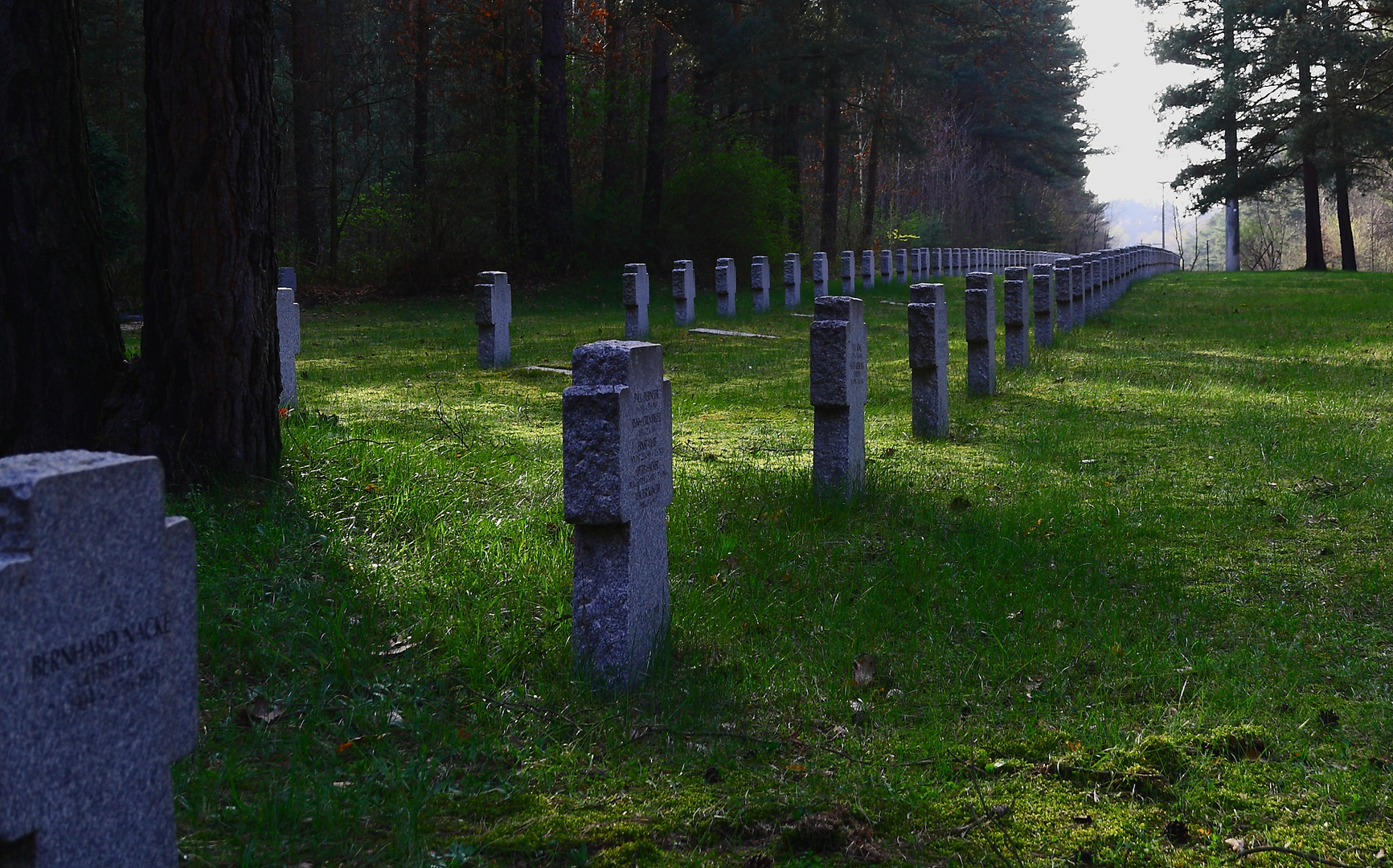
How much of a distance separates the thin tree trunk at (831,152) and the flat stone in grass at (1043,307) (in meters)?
16.4

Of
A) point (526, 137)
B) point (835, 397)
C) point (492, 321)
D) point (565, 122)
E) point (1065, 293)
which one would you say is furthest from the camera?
point (526, 137)

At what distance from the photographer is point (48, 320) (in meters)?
6.23

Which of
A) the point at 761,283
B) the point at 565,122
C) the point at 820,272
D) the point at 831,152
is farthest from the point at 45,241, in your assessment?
the point at 831,152

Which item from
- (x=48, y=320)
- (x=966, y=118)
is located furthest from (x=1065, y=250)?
(x=48, y=320)

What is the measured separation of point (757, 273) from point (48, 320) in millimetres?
17631

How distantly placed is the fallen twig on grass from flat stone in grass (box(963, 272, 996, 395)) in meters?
7.51

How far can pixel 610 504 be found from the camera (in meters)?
4.20

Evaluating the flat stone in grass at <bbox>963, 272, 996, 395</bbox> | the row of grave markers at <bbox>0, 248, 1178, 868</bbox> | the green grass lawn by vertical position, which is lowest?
the green grass lawn

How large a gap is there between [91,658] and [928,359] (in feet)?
24.6

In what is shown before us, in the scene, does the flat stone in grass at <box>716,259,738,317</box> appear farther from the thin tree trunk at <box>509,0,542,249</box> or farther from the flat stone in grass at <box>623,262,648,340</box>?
the thin tree trunk at <box>509,0,542,249</box>

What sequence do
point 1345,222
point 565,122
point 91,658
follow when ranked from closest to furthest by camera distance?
point 91,658
point 565,122
point 1345,222

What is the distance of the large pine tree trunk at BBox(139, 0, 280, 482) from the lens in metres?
6.24

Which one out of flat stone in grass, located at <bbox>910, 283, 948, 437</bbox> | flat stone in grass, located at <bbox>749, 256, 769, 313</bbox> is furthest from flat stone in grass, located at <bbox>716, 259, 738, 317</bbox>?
flat stone in grass, located at <bbox>910, 283, 948, 437</bbox>

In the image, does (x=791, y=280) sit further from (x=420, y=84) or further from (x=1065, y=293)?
(x=420, y=84)
